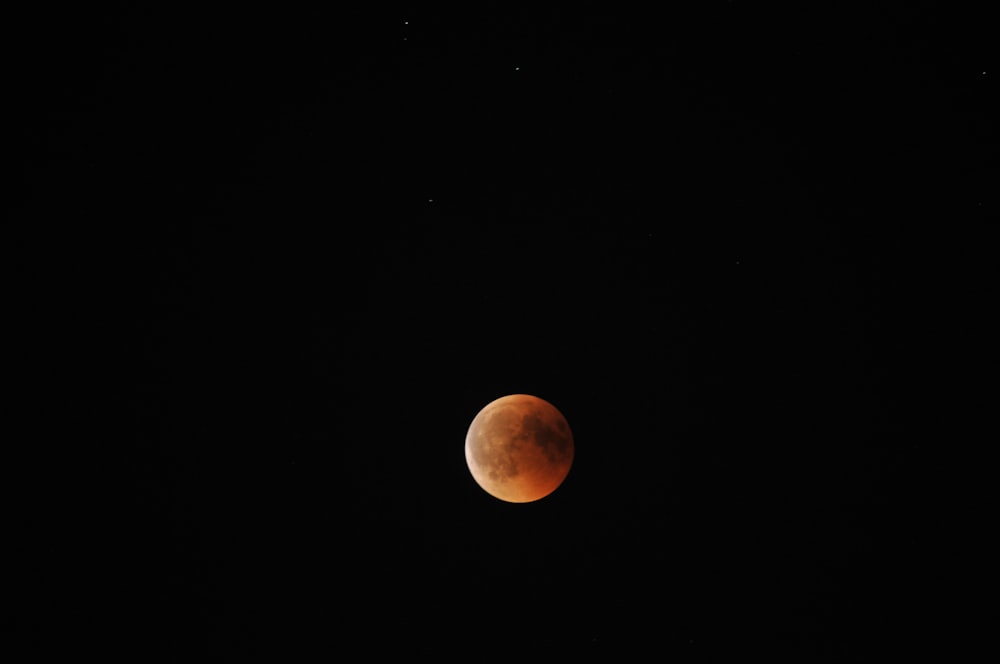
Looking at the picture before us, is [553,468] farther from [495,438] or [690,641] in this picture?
[690,641]

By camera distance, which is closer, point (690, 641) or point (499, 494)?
point (499, 494)

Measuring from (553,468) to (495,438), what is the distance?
1.25 feet

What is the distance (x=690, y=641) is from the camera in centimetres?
518

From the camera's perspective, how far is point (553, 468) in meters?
4.13

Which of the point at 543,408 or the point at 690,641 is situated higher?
the point at 543,408

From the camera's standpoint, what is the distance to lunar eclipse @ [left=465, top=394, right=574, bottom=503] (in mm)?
4027

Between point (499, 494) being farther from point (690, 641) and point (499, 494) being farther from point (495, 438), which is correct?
point (690, 641)

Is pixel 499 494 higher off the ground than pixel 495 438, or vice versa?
pixel 495 438

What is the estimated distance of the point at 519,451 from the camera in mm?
4039

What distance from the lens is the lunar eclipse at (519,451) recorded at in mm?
4027

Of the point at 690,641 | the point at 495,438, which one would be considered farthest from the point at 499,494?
the point at 690,641

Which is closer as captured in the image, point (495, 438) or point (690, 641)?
point (495, 438)

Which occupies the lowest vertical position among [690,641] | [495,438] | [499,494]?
[690,641]

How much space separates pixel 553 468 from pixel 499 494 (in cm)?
34
